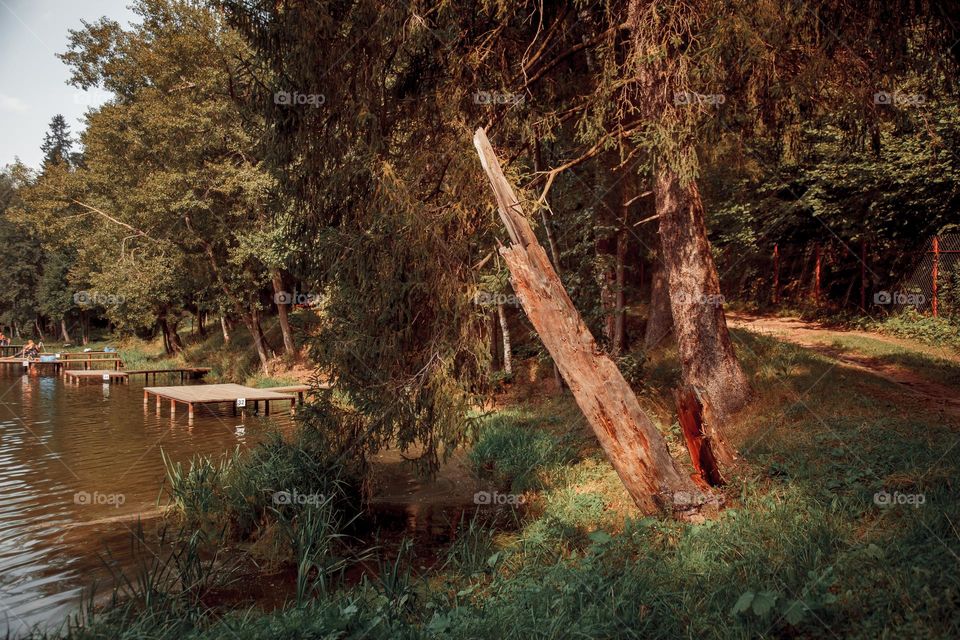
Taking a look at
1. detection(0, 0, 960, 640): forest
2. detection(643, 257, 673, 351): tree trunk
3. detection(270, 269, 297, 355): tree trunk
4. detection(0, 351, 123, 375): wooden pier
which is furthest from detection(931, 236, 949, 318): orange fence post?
detection(0, 351, 123, 375): wooden pier

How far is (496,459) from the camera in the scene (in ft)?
35.0

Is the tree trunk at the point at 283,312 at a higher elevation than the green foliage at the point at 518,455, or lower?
higher

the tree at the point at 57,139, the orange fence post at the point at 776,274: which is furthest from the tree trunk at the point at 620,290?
the tree at the point at 57,139

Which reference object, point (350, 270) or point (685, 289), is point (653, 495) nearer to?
point (685, 289)

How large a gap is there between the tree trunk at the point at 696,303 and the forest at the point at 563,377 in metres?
0.05

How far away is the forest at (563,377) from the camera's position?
4.81 metres

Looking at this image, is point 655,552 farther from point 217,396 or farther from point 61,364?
point 61,364

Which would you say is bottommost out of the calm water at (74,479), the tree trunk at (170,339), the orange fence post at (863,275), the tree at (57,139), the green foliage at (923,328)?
the calm water at (74,479)

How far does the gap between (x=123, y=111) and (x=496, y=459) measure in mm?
22369

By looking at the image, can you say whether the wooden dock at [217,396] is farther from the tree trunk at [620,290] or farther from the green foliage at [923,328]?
the green foliage at [923,328]

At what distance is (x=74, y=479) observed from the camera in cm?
1112

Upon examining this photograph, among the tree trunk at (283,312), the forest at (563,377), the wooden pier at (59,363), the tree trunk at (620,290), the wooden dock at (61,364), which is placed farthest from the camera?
the wooden dock at (61,364)

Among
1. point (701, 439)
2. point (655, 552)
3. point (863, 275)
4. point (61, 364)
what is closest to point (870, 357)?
point (863, 275)

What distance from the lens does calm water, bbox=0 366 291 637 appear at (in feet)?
22.2
